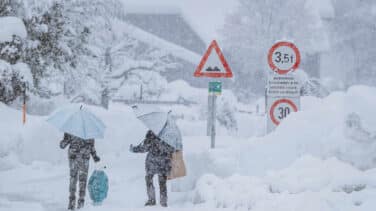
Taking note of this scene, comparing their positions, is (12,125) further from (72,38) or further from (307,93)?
(307,93)

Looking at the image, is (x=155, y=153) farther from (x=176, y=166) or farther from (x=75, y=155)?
(x=75, y=155)

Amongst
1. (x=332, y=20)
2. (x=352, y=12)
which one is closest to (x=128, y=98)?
(x=352, y=12)

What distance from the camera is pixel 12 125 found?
46.9ft

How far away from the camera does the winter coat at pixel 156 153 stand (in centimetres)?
888

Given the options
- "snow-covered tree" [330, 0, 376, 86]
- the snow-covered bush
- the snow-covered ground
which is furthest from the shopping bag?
"snow-covered tree" [330, 0, 376, 86]

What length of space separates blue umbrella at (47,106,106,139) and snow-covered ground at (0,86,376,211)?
1.20 m

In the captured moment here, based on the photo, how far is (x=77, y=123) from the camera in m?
8.70

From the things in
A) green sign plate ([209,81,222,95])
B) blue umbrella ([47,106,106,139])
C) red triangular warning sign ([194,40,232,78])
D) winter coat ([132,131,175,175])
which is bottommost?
winter coat ([132,131,175,175])

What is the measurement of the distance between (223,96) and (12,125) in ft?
32.3

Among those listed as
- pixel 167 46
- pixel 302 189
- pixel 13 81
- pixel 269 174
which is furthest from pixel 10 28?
pixel 167 46

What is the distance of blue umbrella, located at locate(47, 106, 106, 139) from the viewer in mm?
8641

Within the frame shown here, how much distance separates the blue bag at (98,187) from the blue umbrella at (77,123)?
83 cm

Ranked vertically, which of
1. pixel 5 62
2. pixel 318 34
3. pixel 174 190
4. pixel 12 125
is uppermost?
pixel 318 34

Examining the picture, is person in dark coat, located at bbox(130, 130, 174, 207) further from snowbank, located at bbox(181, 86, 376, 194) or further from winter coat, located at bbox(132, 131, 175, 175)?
snowbank, located at bbox(181, 86, 376, 194)
